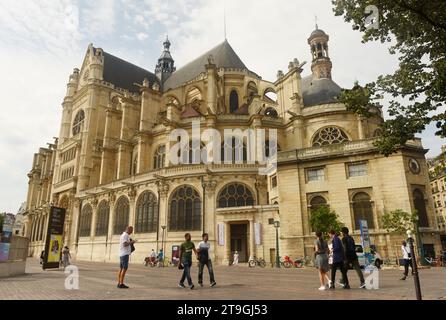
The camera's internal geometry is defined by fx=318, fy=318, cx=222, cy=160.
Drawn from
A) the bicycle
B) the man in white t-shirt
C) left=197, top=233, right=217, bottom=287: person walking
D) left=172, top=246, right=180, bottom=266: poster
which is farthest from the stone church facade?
the man in white t-shirt

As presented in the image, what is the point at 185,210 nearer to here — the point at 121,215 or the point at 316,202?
the point at 121,215

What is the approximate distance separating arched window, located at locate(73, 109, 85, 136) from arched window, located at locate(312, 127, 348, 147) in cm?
3686

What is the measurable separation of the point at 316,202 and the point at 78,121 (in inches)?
1673

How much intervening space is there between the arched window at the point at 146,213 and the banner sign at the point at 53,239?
37.6 feet

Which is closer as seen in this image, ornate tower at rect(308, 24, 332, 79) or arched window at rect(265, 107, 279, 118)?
arched window at rect(265, 107, 279, 118)

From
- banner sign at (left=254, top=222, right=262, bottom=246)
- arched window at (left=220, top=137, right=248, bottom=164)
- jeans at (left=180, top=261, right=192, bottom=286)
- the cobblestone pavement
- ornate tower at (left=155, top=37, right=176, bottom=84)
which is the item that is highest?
ornate tower at (left=155, top=37, right=176, bottom=84)

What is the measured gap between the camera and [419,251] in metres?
20.2

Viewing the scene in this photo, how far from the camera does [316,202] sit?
2356 cm

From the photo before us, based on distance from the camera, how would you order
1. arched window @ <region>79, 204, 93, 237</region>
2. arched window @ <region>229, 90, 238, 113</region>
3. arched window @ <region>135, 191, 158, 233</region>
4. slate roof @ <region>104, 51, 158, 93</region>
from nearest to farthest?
arched window @ <region>135, 191, 158, 233</region> < arched window @ <region>79, 204, 93, 237</region> < arched window @ <region>229, 90, 238, 113</region> < slate roof @ <region>104, 51, 158, 93</region>

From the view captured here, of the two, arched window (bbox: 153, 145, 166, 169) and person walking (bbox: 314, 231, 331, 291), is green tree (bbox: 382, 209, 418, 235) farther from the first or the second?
arched window (bbox: 153, 145, 166, 169)

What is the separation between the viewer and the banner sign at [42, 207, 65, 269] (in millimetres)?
18953

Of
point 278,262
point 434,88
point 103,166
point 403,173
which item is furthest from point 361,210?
point 103,166

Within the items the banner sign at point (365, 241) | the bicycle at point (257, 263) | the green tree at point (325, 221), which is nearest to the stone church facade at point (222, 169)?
the bicycle at point (257, 263)
